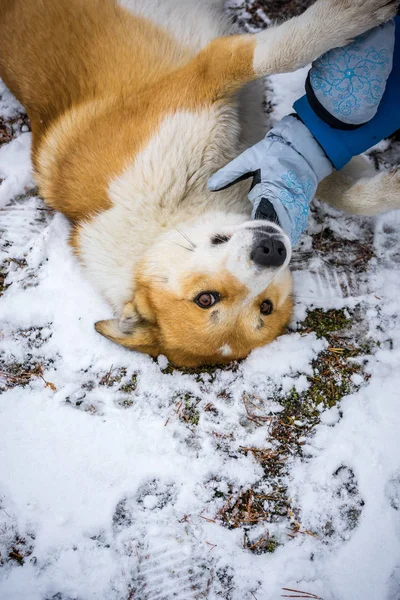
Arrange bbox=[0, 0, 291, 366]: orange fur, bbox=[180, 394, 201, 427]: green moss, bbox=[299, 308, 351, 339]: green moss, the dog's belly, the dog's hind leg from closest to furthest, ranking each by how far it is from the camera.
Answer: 1. bbox=[0, 0, 291, 366]: orange fur
2. the dog's hind leg
3. the dog's belly
4. bbox=[180, 394, 201, 427]: green moss
5. bbox=[299, 308, 351, 339]: green moss

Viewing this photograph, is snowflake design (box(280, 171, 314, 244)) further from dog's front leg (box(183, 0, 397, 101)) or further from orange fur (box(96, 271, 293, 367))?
dog's front leg (box(183, 0, 397, 101))

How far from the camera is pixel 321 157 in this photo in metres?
2.55

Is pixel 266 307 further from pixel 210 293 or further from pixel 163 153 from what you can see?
pixel 163 153

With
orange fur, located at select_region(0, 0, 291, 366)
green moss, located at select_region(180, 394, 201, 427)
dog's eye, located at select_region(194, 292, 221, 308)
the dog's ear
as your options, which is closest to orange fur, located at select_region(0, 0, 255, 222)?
orange fur, located at select_region(0, 0, 291, 366)

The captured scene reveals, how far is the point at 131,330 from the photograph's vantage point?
2.84 m

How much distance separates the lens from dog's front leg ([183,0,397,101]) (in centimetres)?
231

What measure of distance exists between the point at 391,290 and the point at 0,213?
330cm

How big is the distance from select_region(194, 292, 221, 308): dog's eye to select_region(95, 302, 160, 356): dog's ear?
0.45m

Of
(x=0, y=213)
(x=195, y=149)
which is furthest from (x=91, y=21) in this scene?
(x=0, y=213)

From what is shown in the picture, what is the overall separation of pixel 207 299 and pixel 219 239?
0.36 m

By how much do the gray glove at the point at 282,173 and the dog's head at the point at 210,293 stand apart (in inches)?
6.2

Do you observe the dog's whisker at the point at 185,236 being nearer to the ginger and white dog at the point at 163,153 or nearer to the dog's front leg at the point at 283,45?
the ginger and white dog at the point at 163,153

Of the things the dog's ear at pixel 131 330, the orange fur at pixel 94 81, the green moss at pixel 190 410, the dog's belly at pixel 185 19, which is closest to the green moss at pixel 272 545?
the green moss at pixel 190 410

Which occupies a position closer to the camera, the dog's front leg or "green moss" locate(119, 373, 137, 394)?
the dog's front leg
